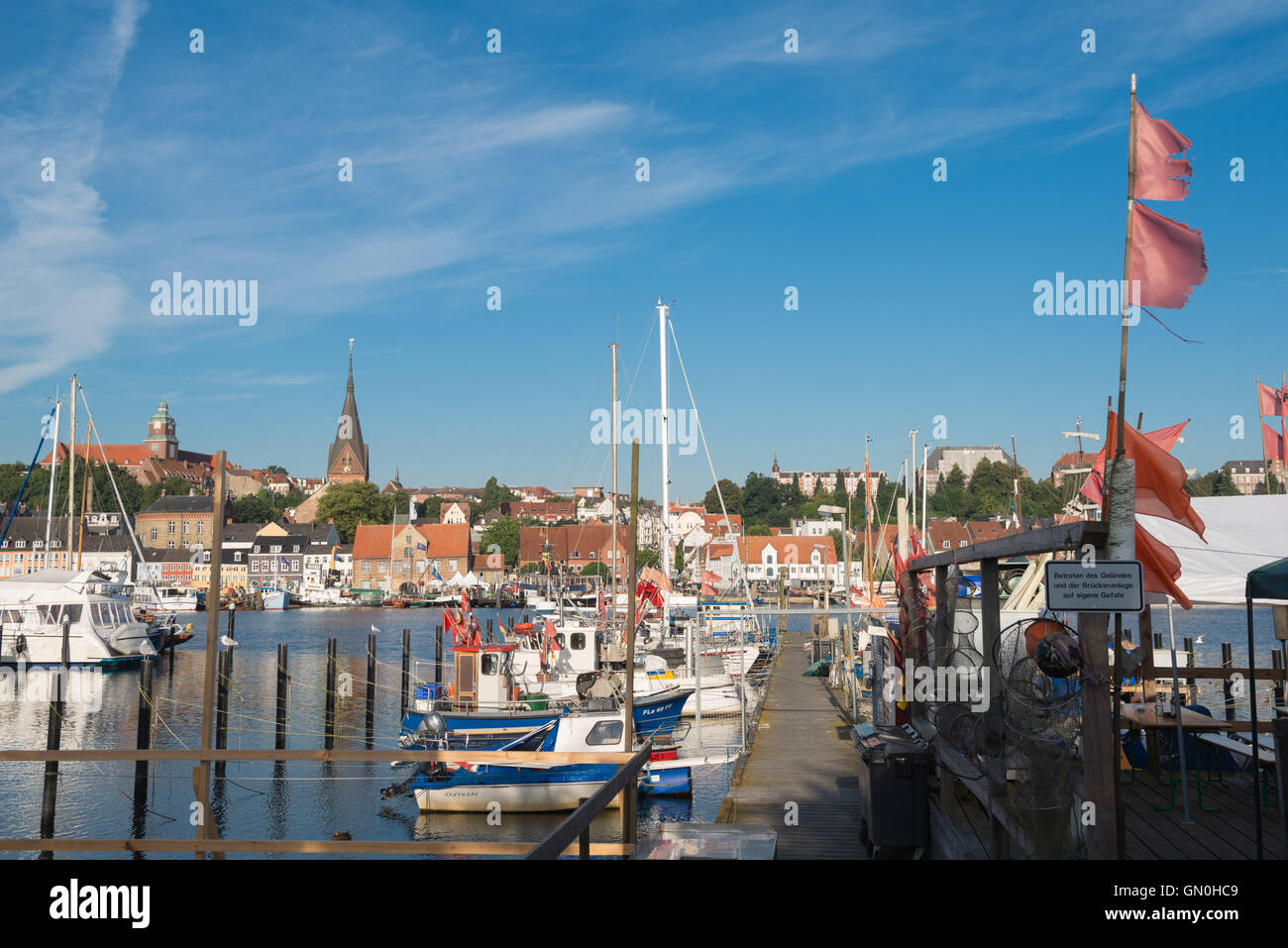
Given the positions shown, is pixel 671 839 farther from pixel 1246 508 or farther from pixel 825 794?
pixel 1246 508

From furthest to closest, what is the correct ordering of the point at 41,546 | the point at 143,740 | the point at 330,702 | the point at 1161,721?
the point at 41,546 → the point at 330,702 → the point at 143,740 → the point at 1161,721

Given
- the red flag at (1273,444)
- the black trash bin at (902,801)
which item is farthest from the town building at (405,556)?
the black trash bin at (902,801)

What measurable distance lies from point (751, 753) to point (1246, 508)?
10.1 metres

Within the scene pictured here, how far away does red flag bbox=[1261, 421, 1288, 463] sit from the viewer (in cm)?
2628

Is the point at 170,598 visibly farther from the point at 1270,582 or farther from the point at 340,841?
the point at 1270,582

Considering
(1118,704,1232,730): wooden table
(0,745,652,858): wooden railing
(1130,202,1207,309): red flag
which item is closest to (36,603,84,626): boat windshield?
(0,745,652,858): wooden railing

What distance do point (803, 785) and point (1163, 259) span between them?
462 inches

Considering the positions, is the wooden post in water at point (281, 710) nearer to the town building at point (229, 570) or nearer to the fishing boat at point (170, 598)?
the fishing boat at point (170, 598)

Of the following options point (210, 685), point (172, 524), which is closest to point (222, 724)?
point (210, 685)

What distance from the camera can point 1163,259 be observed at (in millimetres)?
7762

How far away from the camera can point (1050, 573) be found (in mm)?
6242

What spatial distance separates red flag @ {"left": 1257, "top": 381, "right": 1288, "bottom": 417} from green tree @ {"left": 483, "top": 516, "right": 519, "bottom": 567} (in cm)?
13094
